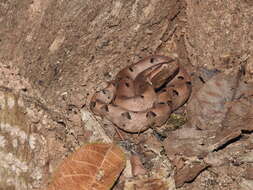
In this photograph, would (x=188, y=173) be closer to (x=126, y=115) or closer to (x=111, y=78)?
(x=126, y=115)

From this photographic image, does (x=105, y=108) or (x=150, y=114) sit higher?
(x=105, y=108)

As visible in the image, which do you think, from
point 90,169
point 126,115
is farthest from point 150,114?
point 90,169

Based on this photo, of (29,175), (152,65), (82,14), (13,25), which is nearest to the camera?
(29,175)

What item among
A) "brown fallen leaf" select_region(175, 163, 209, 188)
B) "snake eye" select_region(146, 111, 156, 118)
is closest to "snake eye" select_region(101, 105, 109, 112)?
"snake eye" select_region(146, 111, 156, 118)

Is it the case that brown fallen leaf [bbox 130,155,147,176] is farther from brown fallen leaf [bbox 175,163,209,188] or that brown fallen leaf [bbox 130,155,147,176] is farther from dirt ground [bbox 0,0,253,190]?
brown fallen leaf [bbox 175,163,209,188]

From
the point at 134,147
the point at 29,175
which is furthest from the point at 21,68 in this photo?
the point at 134,147

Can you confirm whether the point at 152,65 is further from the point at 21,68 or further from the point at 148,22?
the point at 21,68

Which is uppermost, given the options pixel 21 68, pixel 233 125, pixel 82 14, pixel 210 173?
pixel 82 14
